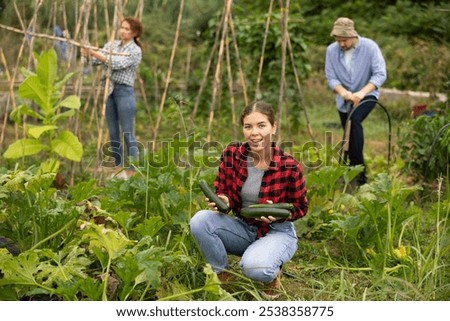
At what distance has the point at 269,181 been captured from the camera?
3080 millimetres

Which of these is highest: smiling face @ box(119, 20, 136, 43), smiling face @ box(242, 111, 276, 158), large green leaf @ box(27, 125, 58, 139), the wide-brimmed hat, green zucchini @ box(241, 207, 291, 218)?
the wide-brimmed hat

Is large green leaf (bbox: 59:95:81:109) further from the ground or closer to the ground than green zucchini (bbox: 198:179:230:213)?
further from the ground

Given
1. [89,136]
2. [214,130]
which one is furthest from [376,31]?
[89,136]

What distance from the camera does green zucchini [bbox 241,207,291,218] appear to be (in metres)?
2.93

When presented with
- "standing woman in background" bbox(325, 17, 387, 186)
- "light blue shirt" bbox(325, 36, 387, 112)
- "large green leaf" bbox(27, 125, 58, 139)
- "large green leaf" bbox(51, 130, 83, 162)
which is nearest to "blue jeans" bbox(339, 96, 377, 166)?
"standing woman in background" bbox(325, 17, 387, 186)

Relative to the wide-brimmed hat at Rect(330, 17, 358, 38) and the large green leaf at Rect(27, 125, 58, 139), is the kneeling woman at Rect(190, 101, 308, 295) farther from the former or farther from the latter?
the wide-brimmed hat at Rect(330, 17, 358, 38)

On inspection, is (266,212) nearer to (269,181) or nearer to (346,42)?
(269,181)

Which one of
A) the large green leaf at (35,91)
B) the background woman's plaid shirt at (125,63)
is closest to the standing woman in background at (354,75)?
the background woman's plaid shirt at (125,63)

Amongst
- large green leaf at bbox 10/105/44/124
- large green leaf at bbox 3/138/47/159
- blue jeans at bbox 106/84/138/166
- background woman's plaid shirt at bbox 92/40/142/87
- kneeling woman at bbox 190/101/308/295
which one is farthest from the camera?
blue jeans at bbox 106/84/138/166

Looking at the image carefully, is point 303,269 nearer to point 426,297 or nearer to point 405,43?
point 426,297

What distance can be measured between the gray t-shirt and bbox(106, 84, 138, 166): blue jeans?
2455 mm

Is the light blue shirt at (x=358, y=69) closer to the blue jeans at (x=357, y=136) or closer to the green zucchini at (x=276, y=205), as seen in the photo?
the blue jeans at (x=357, y=136)

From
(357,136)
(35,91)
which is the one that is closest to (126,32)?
(35,91)

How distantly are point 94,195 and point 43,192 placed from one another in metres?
0.24
